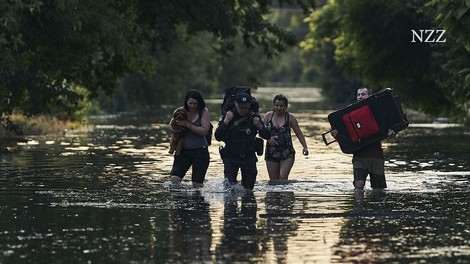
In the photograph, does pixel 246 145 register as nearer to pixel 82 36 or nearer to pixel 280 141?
pixel 280 141

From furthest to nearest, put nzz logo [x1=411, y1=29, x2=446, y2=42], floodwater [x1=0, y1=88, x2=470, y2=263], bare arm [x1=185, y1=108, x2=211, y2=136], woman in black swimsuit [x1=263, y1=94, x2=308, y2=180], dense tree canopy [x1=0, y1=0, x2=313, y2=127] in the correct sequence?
1. nzz logo [x1=411, y1=29, x2=446, y2=42]
2. dense tree canopy [x1=0, y1=0, x2=313, y2=127]
3. woman in black swimsuit [x1=263, y1=94, x2=308, y2=180]
4. bare arm [x1=185, y1=108, x2=211, y2=136]
5. floodwater [x1=0, y1=88, x2=470, y2=263]

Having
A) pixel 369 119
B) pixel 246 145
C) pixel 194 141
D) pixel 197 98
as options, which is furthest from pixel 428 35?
pixel 246 145

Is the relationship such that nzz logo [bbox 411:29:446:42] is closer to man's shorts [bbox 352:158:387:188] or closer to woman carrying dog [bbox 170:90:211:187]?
man's shorts [bbox 352:158:387:188]

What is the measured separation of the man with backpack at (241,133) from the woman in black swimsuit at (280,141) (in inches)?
43.3

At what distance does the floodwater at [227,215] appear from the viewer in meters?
12.2

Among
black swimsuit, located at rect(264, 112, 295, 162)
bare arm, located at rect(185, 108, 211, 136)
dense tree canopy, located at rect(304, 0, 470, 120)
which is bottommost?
black swimsuit, located at rect(264, 112, 295, 162)

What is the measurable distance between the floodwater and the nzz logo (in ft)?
28.4

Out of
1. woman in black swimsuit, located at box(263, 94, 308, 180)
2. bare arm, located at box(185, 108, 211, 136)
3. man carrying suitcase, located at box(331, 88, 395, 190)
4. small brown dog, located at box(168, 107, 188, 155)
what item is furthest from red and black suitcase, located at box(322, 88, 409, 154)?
small brown dog, located at box(168, 107, 188, 155)

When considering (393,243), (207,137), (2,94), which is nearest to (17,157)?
(2,94)

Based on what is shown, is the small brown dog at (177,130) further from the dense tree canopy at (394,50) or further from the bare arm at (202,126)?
the dense tree canopy at (394,50)

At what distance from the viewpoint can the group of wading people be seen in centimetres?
1838

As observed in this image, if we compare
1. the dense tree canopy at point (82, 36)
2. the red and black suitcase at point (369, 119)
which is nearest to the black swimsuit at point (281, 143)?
the red and black suitcase at point (369, 119)

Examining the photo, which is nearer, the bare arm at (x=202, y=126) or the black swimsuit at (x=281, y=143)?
the bare arm at (x=202, y=126)

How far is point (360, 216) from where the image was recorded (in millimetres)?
15352
